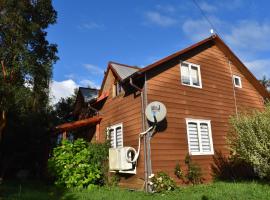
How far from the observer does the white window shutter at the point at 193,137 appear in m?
12.9

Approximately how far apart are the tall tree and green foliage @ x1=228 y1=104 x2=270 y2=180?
10254mm

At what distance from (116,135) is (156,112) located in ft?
12.0

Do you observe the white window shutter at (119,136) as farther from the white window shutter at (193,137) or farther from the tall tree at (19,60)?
the tall tree at (19,60)

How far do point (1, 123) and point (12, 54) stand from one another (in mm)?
4163

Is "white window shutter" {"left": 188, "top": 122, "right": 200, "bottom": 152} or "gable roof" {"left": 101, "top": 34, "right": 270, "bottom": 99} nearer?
"white window shutter" {"left": 188, "top": 122, "right": 200, "bottom": 152}

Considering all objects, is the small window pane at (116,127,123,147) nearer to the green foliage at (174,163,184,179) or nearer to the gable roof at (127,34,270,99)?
the green foliage at (174,163,184,179)

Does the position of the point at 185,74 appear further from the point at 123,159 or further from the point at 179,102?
the point at 123,159

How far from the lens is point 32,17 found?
53.3 feet

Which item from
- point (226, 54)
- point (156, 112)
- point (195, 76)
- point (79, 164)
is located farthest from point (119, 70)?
point (226, 54)

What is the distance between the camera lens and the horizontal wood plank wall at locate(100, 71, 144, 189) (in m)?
12.1

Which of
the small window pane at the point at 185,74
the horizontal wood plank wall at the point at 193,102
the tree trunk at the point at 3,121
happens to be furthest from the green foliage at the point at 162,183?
the tree trunk at the point at 3,121

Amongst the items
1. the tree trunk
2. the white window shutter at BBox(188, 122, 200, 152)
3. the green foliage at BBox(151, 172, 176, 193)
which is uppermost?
the tree trunk

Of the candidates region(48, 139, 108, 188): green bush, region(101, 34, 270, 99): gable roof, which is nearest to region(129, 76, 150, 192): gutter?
region(101, 34, 270, 99): gable roof

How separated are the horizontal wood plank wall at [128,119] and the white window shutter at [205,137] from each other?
3226mm
